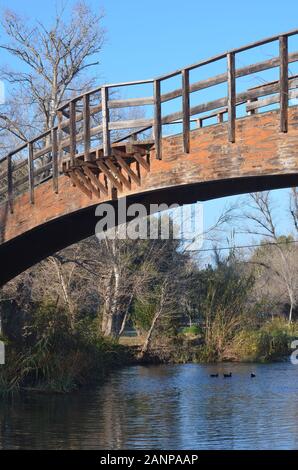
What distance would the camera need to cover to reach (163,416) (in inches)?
737

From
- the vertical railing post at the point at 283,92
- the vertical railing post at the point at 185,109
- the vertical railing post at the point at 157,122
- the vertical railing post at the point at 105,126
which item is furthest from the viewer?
the vertical railing post at the point at 105,126

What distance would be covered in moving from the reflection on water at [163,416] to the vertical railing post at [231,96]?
5.28m

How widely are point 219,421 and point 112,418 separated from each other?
2377mm

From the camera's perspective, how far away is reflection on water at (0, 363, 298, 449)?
1534 centimetres

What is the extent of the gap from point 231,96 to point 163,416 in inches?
317

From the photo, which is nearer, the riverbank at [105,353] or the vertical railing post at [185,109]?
the vertical railing post at [185,109]

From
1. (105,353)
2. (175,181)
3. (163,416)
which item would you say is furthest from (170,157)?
(105,353)

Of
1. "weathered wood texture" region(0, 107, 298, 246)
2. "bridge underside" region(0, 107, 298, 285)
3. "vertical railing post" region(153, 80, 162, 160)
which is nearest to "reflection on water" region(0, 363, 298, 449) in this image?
"bridge underside" region(0, 107, 298, 285)

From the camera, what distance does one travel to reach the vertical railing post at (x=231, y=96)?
1342 cm

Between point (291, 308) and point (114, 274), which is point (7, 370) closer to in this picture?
point (114, 274)

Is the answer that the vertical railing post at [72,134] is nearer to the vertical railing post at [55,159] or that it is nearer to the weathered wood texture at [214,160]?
the weathered wood texture at [214,160]

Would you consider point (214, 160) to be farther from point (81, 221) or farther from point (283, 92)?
point (81, 221)

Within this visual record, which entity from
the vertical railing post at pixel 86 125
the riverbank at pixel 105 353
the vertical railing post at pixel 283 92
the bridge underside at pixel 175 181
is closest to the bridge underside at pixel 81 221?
the bridge underside at pixel 175 181
